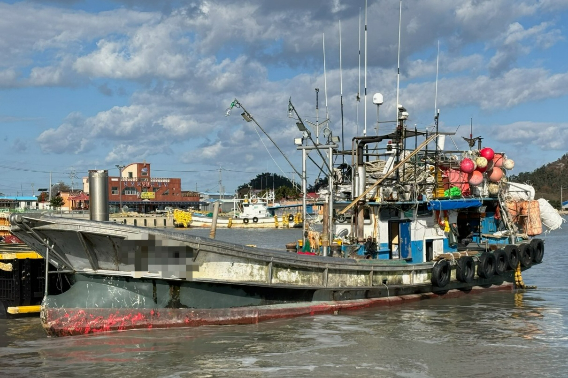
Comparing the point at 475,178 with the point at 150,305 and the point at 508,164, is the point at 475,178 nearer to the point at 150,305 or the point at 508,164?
the point at 508,164

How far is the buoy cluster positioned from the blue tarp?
694mm

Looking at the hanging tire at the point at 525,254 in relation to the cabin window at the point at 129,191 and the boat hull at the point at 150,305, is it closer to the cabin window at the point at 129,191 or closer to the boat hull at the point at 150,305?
the boat hull at the point at 150,305

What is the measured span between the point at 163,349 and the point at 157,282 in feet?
5.06

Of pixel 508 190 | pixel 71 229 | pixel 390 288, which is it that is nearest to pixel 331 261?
pixel 390 288

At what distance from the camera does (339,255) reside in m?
17.2

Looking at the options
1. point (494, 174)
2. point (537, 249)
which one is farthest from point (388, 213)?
point (537, 249)

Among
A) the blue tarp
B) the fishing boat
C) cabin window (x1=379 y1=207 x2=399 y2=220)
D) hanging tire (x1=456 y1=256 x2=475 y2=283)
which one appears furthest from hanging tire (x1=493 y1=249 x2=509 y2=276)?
cabin window (x1=379 y1=207 x2=399 y2=220)

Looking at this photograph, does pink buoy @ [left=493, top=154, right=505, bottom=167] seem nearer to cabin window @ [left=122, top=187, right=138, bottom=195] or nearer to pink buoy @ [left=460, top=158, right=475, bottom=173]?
pink buoy @ [left=460, top=158, right=475, bottom=173]

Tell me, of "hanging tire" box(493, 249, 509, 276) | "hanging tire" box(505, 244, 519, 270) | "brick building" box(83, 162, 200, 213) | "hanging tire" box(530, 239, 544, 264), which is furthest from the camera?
"brick building" box(83, 162, 200, 213)

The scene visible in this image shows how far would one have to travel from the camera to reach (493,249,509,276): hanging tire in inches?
786

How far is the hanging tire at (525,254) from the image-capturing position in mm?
20914

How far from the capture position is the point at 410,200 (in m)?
18.7

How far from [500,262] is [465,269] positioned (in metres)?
1.87

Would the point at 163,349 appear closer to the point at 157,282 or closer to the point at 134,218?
the point at 157,282
